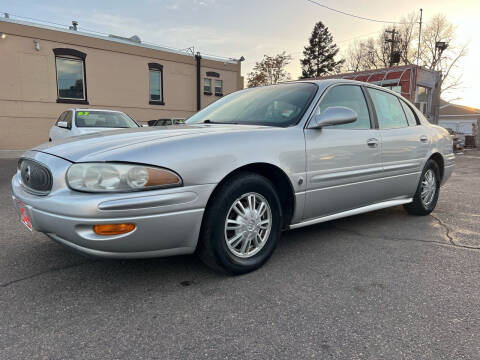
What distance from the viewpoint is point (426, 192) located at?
4.40 meters

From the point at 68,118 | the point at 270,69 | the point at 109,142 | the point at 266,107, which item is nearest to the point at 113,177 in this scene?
the point at 109,142

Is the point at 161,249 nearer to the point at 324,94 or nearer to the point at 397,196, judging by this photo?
the point at 324,94

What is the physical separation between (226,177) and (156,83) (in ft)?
53.8

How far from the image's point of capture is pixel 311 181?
9.57ft

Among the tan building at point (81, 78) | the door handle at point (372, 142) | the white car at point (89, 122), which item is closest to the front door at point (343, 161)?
the door handle at point (372, 142)

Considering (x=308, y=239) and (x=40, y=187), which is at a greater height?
(x=40, y=187)

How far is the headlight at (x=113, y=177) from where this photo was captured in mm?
2074

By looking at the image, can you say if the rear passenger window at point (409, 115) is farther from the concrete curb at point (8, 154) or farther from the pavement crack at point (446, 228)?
the concrete curb at point (8, 154)

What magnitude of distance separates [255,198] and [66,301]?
1.40 meters

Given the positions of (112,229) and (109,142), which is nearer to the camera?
(112,229)

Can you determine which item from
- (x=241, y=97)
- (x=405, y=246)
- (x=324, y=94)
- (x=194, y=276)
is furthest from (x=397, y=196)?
(x=194, y=276)

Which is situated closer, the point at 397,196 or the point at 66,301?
the point at 66,301

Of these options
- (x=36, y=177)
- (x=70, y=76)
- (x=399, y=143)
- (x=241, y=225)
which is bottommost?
(x=241, y=225)

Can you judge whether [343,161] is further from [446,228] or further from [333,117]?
[446,228]
